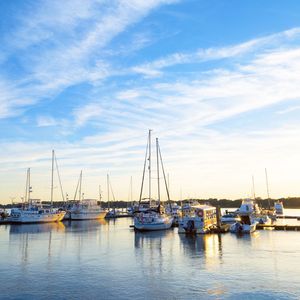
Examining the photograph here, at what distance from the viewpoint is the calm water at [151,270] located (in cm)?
2555

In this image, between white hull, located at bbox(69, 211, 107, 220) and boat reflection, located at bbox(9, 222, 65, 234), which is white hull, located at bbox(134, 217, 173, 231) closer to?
boat reflection, located at bbox(9, 222, 65, 234)

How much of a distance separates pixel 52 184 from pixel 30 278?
79762mm

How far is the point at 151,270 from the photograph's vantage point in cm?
3331

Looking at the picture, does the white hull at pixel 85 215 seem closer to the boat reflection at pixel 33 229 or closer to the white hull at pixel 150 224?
the boat reflection at pixel 33 229

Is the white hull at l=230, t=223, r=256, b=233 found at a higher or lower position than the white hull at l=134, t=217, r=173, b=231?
lower

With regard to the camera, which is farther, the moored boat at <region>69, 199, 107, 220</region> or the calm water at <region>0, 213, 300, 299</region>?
the moored boat at <region>69, 199, 107, 220</region>

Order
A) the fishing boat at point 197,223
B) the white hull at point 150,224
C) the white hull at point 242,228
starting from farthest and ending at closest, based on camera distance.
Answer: the white hull at point 150,224 < the fishing boat at point 197,223 < the white hull at point 242,228

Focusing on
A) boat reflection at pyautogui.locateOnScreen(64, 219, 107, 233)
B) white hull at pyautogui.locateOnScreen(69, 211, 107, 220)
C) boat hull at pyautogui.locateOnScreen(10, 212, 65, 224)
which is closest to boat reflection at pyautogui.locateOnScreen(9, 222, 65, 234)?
boat reflection at pyautogui.locateOnScreen(64, 219, 107, 233)

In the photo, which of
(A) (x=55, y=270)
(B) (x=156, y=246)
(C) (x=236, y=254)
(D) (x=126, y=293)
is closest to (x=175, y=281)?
(D) (x=126, y=293)

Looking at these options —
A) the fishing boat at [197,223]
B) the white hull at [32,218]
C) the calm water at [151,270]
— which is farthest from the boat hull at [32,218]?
the calm water at [151,270]

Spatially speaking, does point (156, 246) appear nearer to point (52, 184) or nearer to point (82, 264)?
point (82, 264)

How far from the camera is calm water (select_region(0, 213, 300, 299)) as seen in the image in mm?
25547

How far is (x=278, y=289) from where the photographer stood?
85.7 ft

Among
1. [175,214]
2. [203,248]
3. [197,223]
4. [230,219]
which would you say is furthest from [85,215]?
[203,248]
